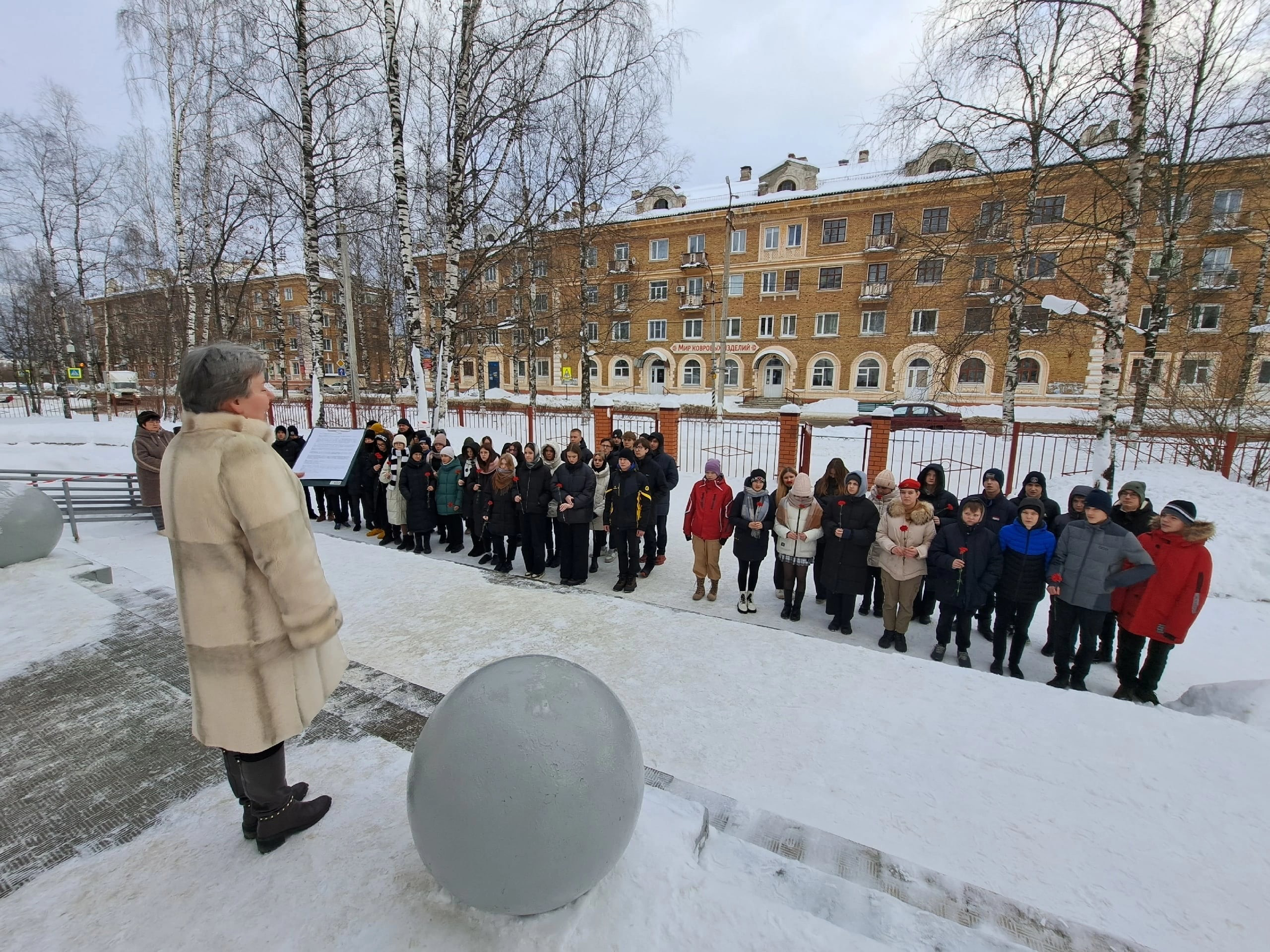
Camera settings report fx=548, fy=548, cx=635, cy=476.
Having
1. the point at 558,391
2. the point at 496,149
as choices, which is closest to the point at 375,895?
the point at 496,149

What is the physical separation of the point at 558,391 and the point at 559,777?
3940 centimetres

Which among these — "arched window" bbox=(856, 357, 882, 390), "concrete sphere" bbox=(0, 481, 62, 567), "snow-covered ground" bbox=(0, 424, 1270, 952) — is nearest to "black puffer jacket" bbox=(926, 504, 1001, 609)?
"snow-covered ground" bbox=(0, 424, 1270, 952)

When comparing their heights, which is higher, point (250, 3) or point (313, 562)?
point (250, 3)

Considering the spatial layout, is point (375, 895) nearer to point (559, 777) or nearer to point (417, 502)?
point (559, 777)

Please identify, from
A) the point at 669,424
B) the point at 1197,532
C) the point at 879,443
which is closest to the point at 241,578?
the point at 1197,532

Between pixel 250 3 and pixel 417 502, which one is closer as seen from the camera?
pixel 417 502

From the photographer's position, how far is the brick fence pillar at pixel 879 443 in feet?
31.9

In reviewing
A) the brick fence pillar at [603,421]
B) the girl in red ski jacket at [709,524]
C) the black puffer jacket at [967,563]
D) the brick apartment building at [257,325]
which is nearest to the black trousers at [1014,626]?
the black puffer jacket at [967,563]

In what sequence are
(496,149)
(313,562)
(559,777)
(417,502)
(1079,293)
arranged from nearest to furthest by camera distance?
(559,777) < (313,562) < (417,502) < (496,149) < (1079,293)

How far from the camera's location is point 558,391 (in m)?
40.1

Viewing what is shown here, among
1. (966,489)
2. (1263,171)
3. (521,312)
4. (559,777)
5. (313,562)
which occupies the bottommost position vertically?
(966,489)

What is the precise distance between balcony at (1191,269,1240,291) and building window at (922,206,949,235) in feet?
38.5

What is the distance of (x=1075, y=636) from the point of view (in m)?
4.59

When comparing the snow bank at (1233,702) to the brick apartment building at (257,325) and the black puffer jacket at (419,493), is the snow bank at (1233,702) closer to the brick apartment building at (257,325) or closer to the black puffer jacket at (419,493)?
the black puffer jacket at (419,493)
